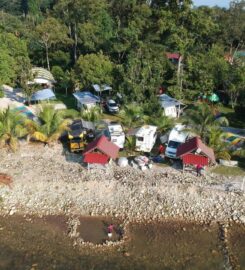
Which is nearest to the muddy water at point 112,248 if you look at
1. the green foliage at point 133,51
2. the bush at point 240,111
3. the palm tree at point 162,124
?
the palm tree at point 162,124

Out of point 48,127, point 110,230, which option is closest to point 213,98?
point 48,127

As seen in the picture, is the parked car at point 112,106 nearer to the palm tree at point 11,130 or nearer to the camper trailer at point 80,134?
the camper trailer at point 80,134

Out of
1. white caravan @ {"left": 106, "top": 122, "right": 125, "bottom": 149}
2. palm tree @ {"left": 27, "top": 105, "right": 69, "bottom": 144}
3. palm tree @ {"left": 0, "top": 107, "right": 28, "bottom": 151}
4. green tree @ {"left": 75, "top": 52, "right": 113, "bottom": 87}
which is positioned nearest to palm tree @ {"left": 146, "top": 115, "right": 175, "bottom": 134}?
white caravan @ {"left": 106, "top": 122, "right": 125, "bottom": 149}

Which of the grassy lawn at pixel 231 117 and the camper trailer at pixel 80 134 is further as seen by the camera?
the grassy lawn at pixel 231 117

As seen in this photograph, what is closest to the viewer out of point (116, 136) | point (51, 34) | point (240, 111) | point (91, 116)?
point (116, 136)

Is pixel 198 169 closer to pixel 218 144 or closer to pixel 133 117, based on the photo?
pixel 218 144
